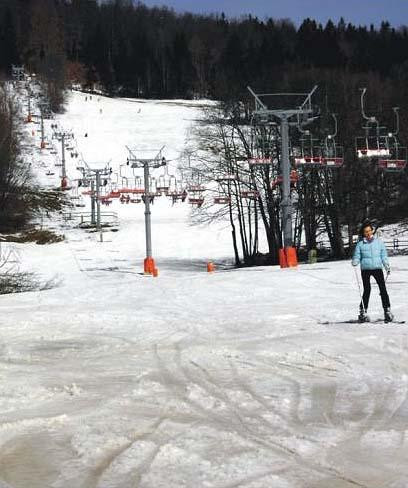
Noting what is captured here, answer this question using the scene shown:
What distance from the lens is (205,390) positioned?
779 cm

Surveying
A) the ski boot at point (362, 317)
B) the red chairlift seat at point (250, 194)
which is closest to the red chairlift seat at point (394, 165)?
the red chairlift seat at point (250, 194)

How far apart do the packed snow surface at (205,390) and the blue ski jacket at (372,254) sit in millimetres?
1069

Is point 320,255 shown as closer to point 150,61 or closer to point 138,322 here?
point 138,322

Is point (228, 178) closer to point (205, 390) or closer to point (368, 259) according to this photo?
point (368, 259)

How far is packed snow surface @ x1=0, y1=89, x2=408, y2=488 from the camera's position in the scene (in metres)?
5.30

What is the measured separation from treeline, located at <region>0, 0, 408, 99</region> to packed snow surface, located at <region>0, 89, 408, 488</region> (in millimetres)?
113005

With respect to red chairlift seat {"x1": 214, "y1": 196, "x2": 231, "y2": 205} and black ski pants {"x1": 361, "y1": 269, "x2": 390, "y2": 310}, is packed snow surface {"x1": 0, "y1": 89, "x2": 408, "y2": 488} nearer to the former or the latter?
black ski pants {"x1": 361, "y1": 269, "x2": 390, "y2": 310}

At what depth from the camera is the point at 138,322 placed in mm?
13523

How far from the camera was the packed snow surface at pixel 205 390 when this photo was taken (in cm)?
530

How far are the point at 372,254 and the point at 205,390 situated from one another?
5.72m

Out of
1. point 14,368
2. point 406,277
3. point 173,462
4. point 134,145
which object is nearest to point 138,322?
point 14,368

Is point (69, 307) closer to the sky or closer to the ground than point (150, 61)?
closer to the ground

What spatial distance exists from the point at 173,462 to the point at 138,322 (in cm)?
817

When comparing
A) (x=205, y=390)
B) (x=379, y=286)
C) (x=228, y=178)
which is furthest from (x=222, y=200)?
(x=205, y=390)
